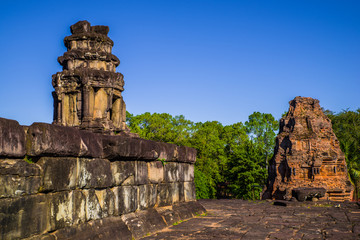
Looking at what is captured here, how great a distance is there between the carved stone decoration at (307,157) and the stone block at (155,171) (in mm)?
14695

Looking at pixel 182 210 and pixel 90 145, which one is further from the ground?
pixel 90 145

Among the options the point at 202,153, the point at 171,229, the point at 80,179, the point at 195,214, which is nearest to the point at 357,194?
the point at 202,153

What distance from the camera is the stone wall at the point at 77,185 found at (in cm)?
389

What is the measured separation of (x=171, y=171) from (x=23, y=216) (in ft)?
14.9

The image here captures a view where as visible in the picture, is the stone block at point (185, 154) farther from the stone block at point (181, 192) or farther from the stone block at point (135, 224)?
the stone block at point (135, 224)

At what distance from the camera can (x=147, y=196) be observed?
275 inches

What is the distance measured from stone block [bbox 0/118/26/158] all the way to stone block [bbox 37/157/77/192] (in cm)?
37

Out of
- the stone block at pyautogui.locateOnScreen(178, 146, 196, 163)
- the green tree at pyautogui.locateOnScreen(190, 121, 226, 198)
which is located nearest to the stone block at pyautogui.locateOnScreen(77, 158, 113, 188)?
the stone block at pyautogui.locateOnScreen(178, 146, 196, 163)

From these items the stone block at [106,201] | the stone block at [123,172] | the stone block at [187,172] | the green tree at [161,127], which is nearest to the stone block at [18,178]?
the stone block at [106,201]

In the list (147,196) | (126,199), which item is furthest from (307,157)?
(126,199)

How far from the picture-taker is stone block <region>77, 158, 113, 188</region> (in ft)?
16.4

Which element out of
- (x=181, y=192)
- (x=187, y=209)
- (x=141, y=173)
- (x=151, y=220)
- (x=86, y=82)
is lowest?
(x=187, y=209)

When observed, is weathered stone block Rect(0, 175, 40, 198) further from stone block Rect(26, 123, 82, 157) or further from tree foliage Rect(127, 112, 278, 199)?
tree foliage Rect(127, 112, 278, 199)

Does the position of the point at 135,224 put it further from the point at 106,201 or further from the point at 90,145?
the point at 90,145
